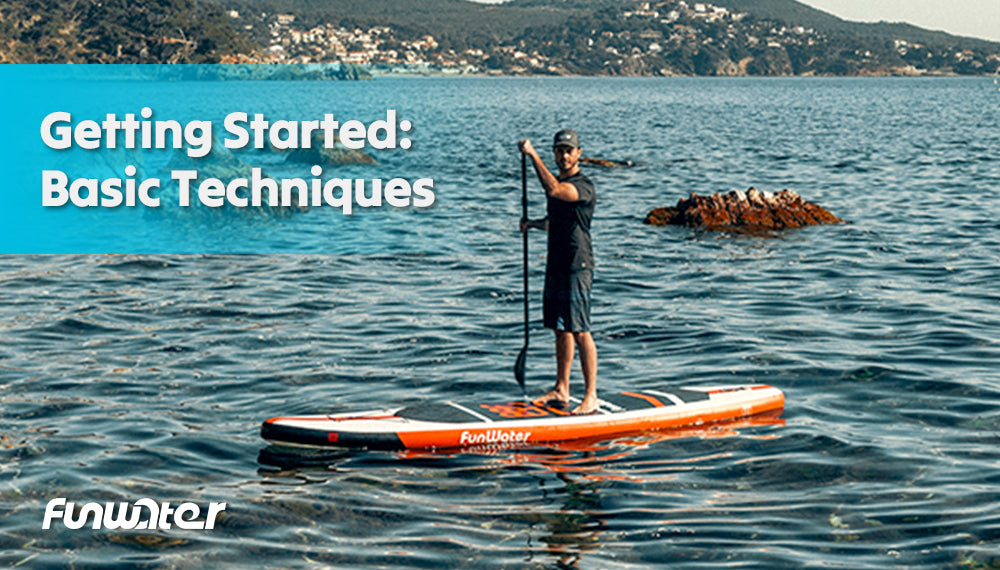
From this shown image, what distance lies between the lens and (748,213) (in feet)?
79.0

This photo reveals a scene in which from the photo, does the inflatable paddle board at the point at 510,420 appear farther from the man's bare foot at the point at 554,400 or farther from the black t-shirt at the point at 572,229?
the black t-shirt at the point at 572,229

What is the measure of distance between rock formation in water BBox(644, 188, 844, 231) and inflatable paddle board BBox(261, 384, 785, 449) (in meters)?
12.9

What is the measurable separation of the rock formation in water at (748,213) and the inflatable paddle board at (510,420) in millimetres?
12939

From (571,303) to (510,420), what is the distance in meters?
1.31

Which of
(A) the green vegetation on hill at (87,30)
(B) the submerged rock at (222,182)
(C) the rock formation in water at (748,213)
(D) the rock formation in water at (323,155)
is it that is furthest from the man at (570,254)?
(A) the green vegetation on hill at (87,30)

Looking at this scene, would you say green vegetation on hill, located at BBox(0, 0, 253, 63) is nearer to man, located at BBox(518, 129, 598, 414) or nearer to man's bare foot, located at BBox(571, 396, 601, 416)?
man, located at BBox(518, 129, 598, 414)

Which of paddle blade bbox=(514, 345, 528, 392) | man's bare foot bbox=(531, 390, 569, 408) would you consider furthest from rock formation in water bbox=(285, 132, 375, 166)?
man's bare foot bbox=(531, 390, 569, 408)

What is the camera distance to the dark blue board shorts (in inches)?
413

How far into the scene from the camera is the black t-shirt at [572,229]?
33.8ft

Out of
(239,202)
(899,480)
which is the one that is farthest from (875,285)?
(239,202)

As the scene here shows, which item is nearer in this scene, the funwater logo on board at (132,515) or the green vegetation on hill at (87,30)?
the funwater logo on board at (132,515)

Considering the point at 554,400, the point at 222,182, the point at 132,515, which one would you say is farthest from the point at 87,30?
the point at 132,515

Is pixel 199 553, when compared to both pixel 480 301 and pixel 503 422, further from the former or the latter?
pixel 480 301

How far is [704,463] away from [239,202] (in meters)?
20.4
